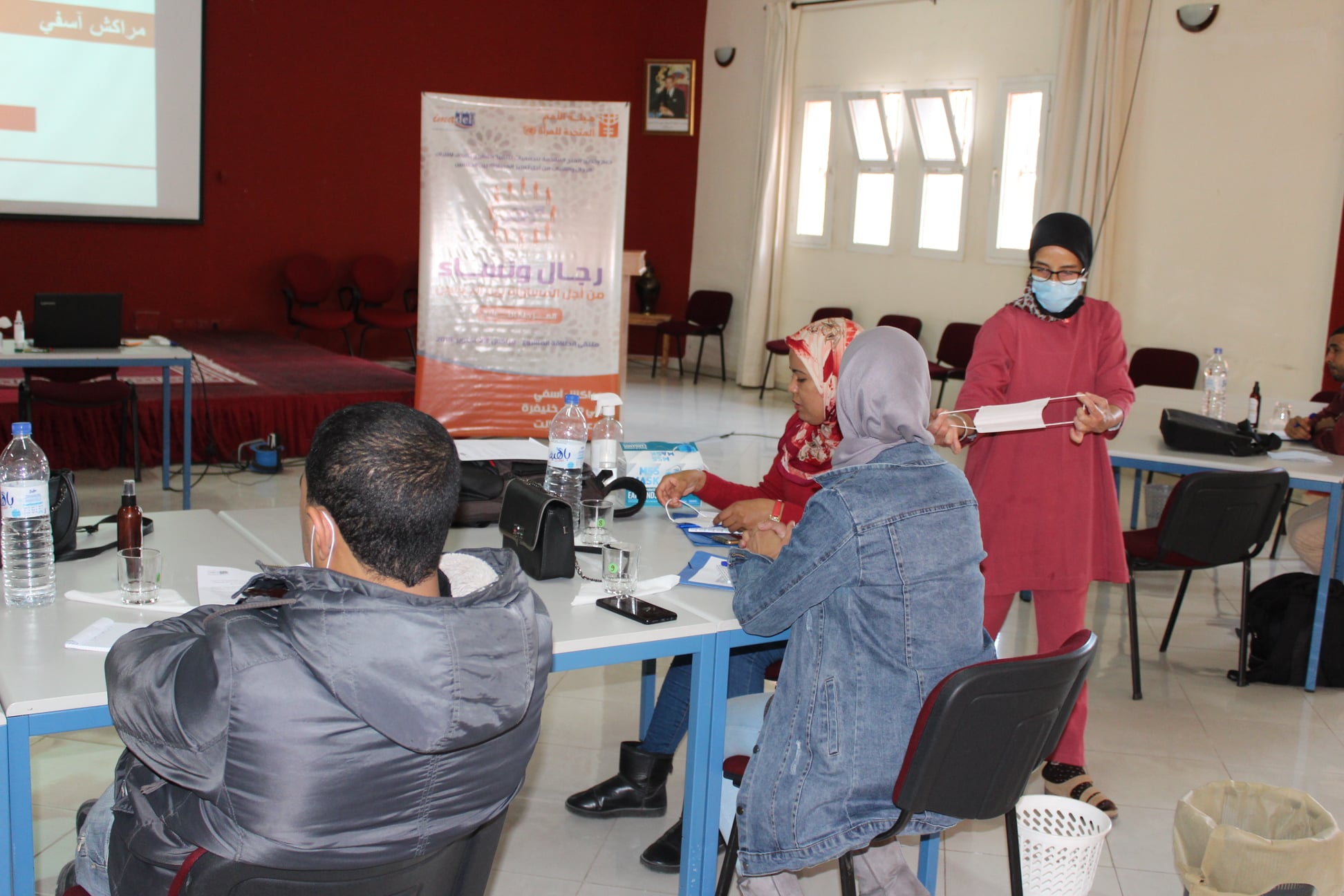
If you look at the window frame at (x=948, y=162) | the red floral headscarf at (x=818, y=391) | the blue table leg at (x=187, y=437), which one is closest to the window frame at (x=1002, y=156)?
the window frame at (x=948, y=162)

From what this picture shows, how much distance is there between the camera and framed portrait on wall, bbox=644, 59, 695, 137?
10531 millimetres

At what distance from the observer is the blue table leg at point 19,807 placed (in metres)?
1.59

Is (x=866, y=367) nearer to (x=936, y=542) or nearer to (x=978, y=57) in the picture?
(x=936, y=542)

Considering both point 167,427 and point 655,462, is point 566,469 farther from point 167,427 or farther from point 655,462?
point 167,427

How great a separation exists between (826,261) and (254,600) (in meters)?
8.55

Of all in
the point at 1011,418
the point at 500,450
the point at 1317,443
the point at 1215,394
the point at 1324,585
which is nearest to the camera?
the point at 1011,418

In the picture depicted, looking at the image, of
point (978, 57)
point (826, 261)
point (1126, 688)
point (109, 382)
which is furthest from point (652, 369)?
point (1126, 688)

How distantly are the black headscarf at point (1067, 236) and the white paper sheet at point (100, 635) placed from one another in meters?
2.15

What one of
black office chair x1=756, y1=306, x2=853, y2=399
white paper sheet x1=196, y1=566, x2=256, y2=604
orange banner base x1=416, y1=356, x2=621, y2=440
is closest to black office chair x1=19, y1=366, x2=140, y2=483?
orange banner base x1=416, y1=356, x2=621, y2=440

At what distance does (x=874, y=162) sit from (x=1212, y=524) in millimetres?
5994

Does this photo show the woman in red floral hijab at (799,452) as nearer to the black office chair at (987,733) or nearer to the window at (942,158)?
the black office chair at (987,733)

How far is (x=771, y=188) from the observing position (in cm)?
965

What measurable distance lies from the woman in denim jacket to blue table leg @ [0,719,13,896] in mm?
1134

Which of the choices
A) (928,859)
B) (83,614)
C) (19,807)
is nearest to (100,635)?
(83,614)
